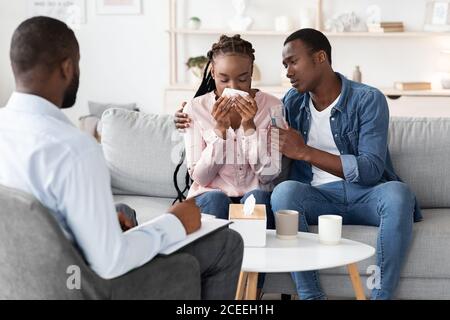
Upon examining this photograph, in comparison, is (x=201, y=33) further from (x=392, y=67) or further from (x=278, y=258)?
(x=278, y=258)

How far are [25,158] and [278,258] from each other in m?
0.85

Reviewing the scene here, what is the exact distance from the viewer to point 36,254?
5.31 ft

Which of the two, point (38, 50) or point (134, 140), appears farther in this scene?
point (134, 140)

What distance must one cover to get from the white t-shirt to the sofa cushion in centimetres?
55

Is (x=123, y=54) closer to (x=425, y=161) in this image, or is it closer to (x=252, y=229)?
(x=425, y=161)

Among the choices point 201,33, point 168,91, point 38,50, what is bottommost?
point 168,91

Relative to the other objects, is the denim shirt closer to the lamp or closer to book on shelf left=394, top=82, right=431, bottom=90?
book on shelf left=394, top=82, right=431, bottom=90

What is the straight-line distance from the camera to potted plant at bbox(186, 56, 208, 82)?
223 inches

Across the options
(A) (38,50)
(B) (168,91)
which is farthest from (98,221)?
(B) (168,91)

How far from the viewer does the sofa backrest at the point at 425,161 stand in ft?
10.2

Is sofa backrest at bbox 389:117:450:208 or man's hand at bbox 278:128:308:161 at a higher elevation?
man's hand at bbox 278:128:308:161

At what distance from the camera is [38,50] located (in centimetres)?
172

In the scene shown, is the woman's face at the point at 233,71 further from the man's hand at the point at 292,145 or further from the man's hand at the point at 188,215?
the man's hand at the point at 188,215

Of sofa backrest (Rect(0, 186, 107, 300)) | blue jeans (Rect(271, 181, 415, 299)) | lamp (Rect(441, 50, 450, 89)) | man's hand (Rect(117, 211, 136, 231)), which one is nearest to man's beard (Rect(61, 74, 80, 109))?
sofa backrest (Rect(0, 186, 107, 300))
